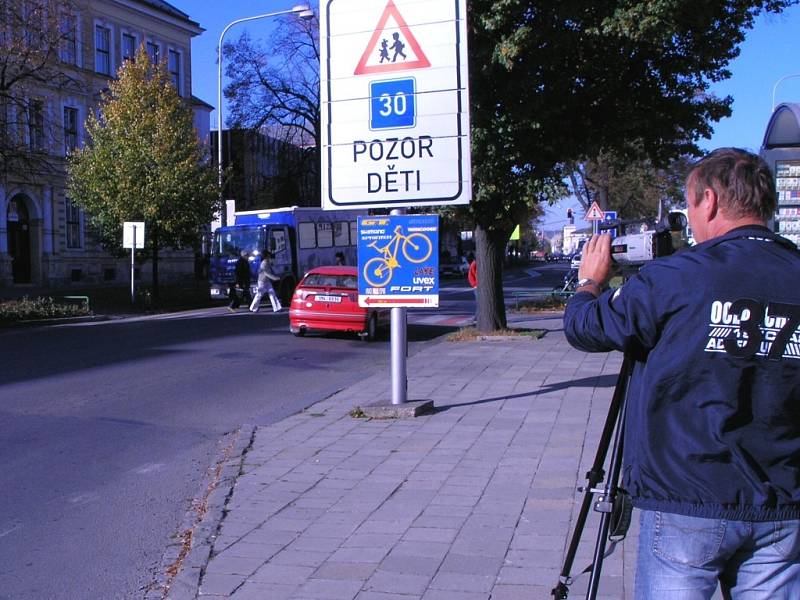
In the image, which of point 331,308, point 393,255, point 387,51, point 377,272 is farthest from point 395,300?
point 331,308

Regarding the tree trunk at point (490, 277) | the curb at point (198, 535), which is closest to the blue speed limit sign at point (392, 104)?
the curb at point (198, 535)

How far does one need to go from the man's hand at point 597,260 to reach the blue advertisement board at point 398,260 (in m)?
5.92

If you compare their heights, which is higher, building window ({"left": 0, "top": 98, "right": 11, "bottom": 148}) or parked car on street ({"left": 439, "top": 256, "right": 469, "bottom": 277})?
building window ({"left": 0, "top": 98, "right": 11, "bottom": 148})

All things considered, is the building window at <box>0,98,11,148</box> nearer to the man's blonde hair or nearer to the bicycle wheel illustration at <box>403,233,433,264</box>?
the bicycle wheel illustration at <box>403,233,433,264</box>

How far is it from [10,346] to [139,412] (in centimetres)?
754

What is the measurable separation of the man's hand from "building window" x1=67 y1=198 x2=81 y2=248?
38.4 meters

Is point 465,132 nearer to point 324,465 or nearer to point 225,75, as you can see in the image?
point 324,465

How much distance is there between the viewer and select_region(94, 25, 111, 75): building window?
39.9m

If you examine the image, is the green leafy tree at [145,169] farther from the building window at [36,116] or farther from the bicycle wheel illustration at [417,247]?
the bicycle wheel illustration at [417,247]

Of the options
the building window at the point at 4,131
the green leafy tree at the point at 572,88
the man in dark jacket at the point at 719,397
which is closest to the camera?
the man in dark jacket at the point at 719,397

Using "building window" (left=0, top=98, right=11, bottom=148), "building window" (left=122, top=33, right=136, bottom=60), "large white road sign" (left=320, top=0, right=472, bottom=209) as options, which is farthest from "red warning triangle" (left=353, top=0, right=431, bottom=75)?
"building window" (left=122, top=33, right=136, bottom=60)

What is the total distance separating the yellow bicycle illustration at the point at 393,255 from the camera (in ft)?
28.3

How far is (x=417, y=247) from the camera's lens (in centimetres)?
864

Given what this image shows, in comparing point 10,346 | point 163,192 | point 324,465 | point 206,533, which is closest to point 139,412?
point 324,465
